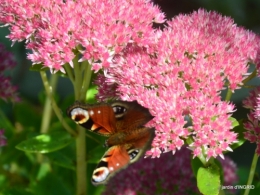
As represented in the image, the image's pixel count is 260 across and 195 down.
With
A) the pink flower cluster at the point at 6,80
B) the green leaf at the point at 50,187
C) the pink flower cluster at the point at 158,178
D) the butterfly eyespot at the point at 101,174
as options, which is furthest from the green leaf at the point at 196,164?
the pink flower cluster at the point at 6,80

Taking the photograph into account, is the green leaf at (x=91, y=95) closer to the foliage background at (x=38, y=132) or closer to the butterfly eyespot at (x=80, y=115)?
the foliage background at (x=38, y=132)

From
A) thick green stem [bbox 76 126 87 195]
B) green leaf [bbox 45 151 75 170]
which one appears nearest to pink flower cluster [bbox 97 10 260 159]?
thick green stem [bbox 76 126 87 195]

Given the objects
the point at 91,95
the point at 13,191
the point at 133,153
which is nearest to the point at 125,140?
the point at 133,153

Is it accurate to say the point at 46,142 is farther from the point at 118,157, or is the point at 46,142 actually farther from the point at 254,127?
the point at 254,127

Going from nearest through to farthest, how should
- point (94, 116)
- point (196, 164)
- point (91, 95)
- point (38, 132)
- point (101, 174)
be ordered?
1. point (101, 174)
2. point (94, 116)
3. point (196, 164)
4. point (91, 95)
5. point (38, 132)

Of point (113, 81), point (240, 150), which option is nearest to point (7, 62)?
point (113, 81)

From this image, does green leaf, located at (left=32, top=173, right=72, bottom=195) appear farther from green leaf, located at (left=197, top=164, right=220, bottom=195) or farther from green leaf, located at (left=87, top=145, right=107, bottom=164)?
green leaf, located at (left=197, top=164, right=220, bottom=195)
